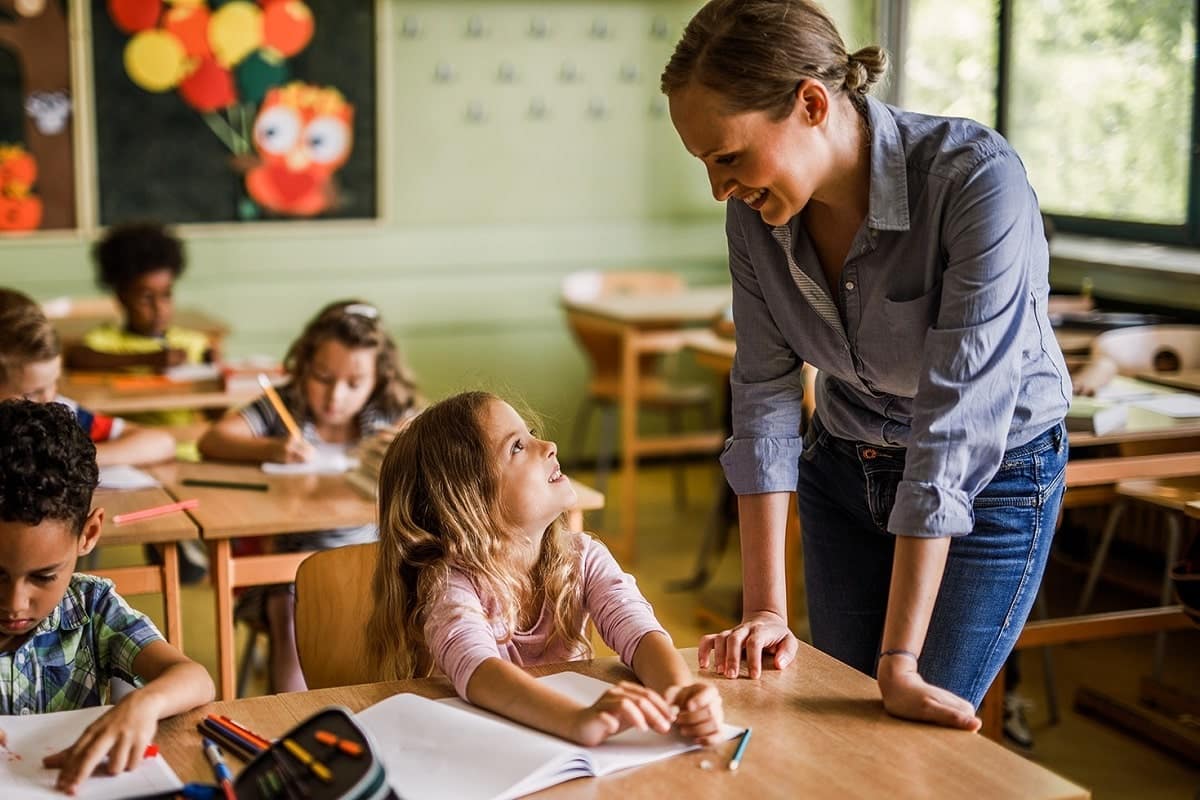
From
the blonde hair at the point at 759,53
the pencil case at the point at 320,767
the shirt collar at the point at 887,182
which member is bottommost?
the pencil case at the point at 320,767

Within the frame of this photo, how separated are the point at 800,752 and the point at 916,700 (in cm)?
13

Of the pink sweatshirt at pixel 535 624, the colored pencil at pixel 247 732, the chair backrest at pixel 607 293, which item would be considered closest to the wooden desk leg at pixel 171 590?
the pink sweatshirt at pixel 535 624

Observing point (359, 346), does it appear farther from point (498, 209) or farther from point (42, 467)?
point (498, 209)

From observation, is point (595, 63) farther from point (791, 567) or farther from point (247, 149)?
point (791, 567)

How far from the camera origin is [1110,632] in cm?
310

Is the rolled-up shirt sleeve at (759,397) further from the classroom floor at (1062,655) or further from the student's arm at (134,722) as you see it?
the classroom floor at (1062,655)

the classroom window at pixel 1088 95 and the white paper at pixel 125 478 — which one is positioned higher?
the classroom window at pixel 1088 95

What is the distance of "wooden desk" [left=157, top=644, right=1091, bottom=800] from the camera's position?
127 centimetres

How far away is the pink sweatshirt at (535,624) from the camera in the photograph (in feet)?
5.08

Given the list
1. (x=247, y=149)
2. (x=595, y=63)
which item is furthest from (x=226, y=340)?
(x=595, y=63)

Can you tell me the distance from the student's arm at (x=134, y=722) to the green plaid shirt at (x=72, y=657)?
0.11 metres

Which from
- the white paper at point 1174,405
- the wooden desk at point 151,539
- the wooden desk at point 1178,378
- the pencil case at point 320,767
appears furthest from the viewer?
the wooden desk at point 1178,378

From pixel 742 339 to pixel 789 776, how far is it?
1.97 ft

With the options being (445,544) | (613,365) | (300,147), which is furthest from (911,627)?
(300,147)
